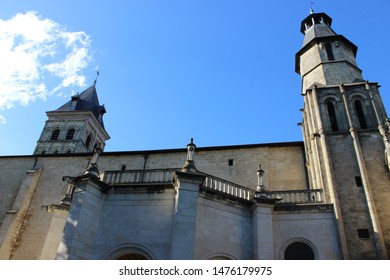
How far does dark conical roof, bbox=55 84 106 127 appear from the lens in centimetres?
4491

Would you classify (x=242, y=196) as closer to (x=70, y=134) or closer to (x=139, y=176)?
(x=139, y=176)

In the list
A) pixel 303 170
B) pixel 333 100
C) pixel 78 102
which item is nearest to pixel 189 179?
pixel 303 170

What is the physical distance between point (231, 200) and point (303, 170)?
7.34 metres

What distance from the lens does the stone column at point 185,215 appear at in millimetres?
9883

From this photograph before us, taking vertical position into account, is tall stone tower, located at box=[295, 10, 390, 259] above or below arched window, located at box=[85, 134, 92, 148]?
below

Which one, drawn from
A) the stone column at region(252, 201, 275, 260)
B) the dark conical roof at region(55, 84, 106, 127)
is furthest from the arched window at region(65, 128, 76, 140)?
the stone column at region(252, 201, 275, 260)

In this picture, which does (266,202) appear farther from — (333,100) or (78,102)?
(78,102)

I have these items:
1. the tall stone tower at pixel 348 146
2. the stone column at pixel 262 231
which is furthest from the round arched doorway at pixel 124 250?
the tall stone tower at pixel 348 146

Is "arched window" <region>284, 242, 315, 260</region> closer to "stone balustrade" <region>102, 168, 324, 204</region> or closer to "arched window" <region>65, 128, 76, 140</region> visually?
"stone balustrade" <region>102, 168, 324, 204</region>

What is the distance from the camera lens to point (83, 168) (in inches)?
844

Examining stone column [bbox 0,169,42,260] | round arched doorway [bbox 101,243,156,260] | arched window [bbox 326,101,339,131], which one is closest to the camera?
round arched doorway [bbox 101,243,156,260]

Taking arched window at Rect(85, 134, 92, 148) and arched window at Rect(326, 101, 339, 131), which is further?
arched window at Rect(85, 134, 92, 148)

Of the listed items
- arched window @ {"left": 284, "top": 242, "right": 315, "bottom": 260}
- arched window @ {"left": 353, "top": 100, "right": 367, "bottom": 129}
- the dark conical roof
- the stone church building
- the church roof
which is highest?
the dark conical roof

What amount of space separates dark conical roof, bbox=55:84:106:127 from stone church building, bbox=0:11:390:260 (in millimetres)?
24125
